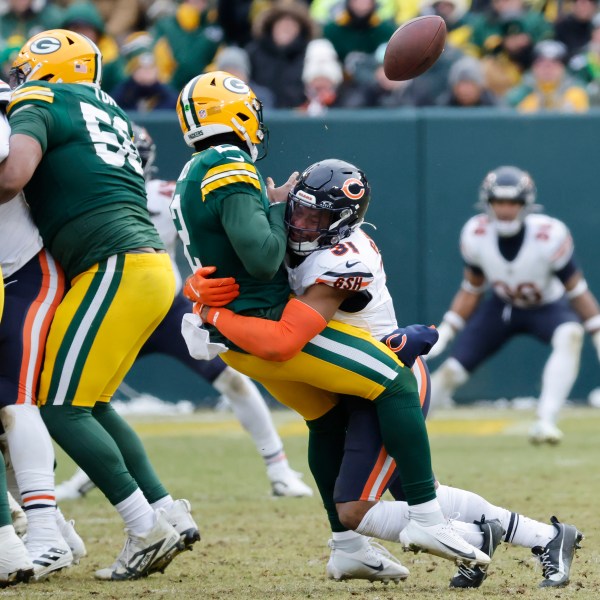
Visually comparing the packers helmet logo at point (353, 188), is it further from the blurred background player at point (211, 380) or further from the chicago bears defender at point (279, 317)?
the blurred background player at point (211, 380)

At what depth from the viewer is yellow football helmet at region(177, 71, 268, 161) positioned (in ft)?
13.9

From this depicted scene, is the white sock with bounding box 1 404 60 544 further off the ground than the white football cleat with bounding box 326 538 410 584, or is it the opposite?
the white sock with bounding box 1 404 60 544

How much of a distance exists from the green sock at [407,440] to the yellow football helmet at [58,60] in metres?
1.58

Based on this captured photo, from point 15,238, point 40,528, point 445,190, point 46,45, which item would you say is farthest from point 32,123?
point 445,190

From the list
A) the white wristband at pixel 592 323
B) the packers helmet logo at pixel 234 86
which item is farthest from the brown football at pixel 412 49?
the white wristband at pixel 592 323

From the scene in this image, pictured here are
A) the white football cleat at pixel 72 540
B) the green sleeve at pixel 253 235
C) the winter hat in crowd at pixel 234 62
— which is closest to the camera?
the green sleeve at pixel 253 235

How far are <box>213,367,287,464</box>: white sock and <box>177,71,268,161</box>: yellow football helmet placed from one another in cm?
236

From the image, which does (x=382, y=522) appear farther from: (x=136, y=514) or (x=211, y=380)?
(x=211, y=380)

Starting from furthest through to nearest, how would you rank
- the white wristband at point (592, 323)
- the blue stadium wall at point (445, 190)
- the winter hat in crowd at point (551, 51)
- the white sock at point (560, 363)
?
1. the winter hat in crowd at point (551, 51)
2. the blue stadium wall at point (445, 190)
3. the white wristband at point (592, 323)
4. the white sock at point (560, 363)

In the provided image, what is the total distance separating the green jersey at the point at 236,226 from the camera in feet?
13.0

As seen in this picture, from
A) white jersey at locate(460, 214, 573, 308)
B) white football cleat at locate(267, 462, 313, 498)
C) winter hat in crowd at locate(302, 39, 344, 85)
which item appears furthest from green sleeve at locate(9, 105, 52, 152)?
winter hat in crowd at locate(302, 39, 344, 85)

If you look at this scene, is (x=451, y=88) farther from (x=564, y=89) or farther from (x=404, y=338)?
(x=404, y=338)

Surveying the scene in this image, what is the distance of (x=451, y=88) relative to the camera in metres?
10.5

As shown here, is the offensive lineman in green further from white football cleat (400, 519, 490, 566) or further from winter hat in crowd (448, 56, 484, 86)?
winter hat in crowd (448, 56, 484, 86)
